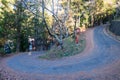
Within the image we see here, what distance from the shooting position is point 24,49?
40.1 metres

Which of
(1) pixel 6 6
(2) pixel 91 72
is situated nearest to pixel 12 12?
(1) pixel 6 6

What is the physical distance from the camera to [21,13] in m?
35.3

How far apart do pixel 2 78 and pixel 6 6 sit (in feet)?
76.8

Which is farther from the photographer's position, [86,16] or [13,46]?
[86,16]

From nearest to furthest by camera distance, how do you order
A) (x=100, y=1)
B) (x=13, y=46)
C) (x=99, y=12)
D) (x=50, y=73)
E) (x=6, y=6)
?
(x=50, y=73) → (x=6, y=6) → (x=13, y=46) → (x=100, y=1) → (x=99, y=12)

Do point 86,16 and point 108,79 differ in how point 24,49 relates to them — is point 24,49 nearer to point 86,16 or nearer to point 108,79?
point 86,16

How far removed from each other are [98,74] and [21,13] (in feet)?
83.7

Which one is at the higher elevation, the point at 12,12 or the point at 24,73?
the point at 12,12

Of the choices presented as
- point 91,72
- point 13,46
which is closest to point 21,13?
point 13,46

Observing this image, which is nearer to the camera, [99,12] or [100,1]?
[100,1]

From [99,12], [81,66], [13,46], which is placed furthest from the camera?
[99,12]

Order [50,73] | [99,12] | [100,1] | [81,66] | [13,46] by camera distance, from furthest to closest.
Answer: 1. [99,12]
2. [100,1]
3. [13,46]
4. [81,66]
5. [50,73]

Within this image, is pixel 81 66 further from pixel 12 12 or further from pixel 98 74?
pixel 12 12

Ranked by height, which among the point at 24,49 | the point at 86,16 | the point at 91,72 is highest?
the point at 86,16
